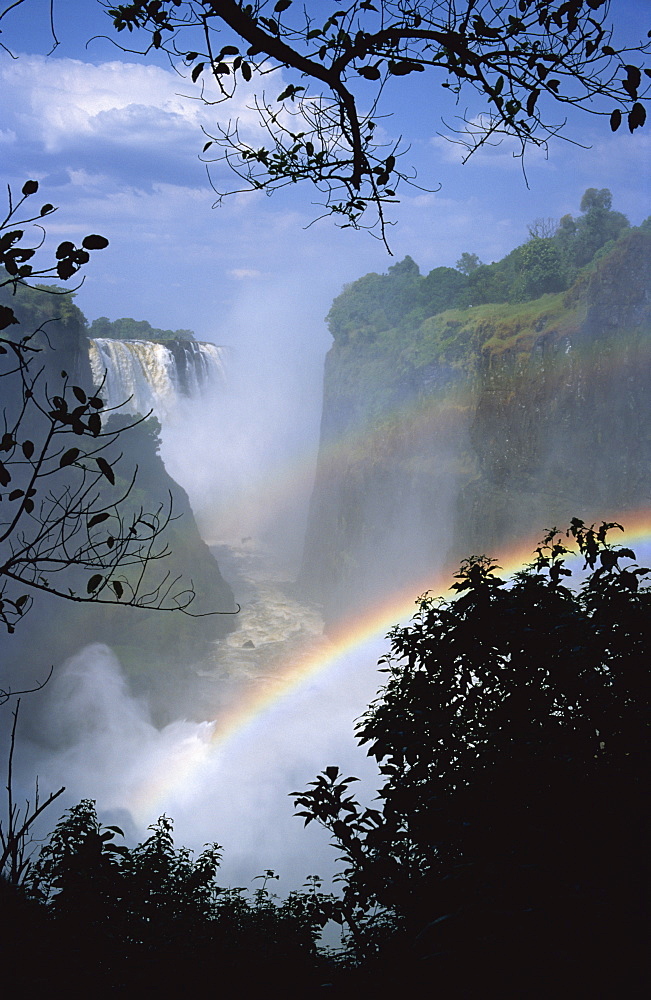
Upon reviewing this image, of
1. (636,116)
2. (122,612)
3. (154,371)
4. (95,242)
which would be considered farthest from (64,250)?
(154,371)

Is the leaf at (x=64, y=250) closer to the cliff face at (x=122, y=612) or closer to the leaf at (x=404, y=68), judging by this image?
the leaf at (x=404, y=68)

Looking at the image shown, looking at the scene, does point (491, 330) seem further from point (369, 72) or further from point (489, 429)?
point (369, 72)

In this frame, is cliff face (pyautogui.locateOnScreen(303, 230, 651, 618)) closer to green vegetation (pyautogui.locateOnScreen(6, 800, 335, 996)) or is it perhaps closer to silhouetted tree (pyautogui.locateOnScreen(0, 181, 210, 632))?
silhouetted tree (pyautogui.locateOnScreen(0, 181, 210, 632))

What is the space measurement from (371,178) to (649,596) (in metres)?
1.97

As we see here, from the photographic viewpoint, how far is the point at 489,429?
30.5 meters

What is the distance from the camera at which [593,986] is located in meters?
1.61

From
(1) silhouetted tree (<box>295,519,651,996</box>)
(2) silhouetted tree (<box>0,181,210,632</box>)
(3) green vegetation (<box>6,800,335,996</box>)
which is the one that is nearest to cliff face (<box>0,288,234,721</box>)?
(2) silhouetted tree (<box>0,181,210,632</box>)

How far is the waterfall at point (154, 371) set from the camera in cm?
2809

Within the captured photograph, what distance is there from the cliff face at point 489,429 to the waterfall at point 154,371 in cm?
799

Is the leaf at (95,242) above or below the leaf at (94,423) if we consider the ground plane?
above

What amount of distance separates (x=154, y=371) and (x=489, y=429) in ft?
50.2

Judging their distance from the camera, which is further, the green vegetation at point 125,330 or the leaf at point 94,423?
the green vegetation at point 125,330

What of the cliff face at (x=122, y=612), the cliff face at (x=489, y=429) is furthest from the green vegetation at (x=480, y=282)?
the cliff face at (x=122, y=612)

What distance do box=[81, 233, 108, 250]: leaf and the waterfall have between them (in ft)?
83.4
